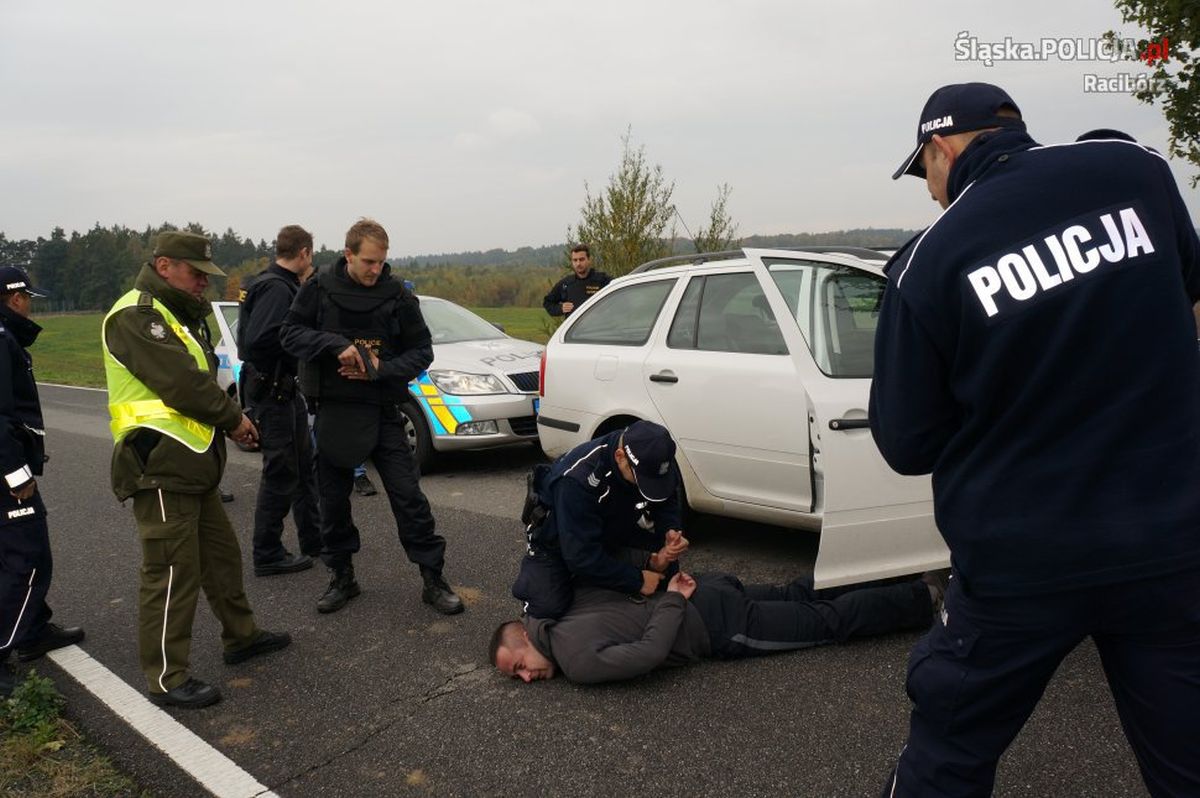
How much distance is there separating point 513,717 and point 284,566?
245cm

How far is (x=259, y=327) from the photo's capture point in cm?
498

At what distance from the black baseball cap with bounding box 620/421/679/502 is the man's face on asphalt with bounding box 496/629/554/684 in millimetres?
776

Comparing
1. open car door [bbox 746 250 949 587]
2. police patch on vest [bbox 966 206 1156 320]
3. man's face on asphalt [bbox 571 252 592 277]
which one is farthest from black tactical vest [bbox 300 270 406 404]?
man's face on asphalt [bbox 571 252 592 277]

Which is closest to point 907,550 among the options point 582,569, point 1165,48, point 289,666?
point 582,569

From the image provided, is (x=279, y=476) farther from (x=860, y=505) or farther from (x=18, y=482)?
(x=860, y=505)

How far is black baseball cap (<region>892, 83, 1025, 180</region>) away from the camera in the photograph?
1.86 metres

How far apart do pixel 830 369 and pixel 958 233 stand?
2.35m

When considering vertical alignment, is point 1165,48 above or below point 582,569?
above

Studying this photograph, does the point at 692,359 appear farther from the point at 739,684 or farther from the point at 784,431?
the point at 739,684

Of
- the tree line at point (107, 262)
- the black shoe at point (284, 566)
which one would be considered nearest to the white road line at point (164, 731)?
the black shoe at point (284, 566)

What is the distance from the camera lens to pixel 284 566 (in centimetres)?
514

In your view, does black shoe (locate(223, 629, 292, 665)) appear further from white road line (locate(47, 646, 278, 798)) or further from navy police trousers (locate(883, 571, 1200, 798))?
navy police trousers (locate(883, 571, 1200, 798))

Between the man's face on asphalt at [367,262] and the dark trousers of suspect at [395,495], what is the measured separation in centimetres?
65

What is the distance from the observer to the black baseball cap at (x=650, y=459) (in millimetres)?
3381
